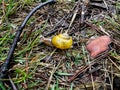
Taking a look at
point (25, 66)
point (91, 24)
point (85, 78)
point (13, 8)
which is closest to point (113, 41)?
point (91, 24)

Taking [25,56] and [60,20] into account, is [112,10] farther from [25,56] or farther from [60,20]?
[25,56]

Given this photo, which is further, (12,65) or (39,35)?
(39,35)

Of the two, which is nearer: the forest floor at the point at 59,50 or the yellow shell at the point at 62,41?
the forest floor at the point at 59,50

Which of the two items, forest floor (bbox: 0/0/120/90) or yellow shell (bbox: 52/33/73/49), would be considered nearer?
forest floor (bbox: 0/0/120/90)
